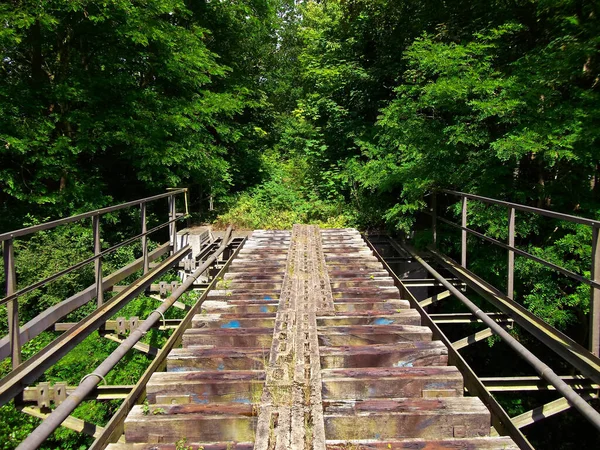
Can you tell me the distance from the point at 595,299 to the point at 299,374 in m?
2.52

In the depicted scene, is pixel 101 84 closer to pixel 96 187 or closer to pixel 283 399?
pixel 96 187

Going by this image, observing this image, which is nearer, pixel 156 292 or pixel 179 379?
pixel 179 379

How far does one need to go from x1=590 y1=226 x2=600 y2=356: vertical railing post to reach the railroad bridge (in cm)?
1

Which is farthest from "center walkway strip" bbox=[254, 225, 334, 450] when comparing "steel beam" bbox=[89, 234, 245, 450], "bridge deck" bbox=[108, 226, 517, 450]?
"steel beam" bbox=[89, 234, 245, 450]


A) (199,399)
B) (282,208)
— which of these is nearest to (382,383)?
(199,399)

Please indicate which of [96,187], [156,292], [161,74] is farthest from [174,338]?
[161,74]

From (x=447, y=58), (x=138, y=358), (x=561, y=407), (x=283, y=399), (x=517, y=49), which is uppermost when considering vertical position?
(x=517, y=49)

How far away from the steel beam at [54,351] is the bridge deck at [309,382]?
2.99 ft

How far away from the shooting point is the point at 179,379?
3.46 metres

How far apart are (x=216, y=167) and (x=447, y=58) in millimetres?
7196

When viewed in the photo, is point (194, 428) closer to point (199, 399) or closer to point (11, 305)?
point (199, 399)

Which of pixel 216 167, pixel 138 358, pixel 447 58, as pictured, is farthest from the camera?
pixel 216 167

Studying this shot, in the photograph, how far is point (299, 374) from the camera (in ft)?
10.8

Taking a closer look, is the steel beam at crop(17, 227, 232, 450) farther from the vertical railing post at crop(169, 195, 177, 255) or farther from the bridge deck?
the vertical railing post at crop(169, 195, 177, 255)
